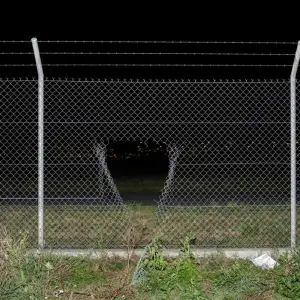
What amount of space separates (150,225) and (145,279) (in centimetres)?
238

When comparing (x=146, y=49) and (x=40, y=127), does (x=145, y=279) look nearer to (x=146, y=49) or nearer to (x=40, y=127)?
(x=40, y=127)

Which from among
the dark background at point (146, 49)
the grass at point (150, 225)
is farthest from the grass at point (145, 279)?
the dark background at point (146, 49)

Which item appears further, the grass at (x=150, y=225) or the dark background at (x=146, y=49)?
the dark background at (x=146, y=49)

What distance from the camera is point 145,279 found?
5.96 m

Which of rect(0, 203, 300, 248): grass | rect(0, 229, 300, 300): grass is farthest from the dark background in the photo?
rect(0, 229, 300, 300): grass

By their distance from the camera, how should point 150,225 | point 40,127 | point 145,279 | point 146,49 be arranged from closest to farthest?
point 145,279 < point 40,127 < point 150,225 < point 146,49

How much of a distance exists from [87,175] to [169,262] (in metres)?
7.36

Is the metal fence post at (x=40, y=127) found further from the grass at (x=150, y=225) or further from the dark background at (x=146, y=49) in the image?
the dark background at (x=146, y=49)

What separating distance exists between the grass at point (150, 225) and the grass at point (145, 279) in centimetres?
86

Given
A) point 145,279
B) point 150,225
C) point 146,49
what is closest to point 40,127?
point 145,279

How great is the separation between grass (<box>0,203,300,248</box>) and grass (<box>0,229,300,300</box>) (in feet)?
2.83

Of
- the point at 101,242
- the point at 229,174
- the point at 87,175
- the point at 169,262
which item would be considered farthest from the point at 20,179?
the point at 169,262

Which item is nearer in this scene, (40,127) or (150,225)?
(40,127)

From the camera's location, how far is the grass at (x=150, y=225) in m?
7.67
